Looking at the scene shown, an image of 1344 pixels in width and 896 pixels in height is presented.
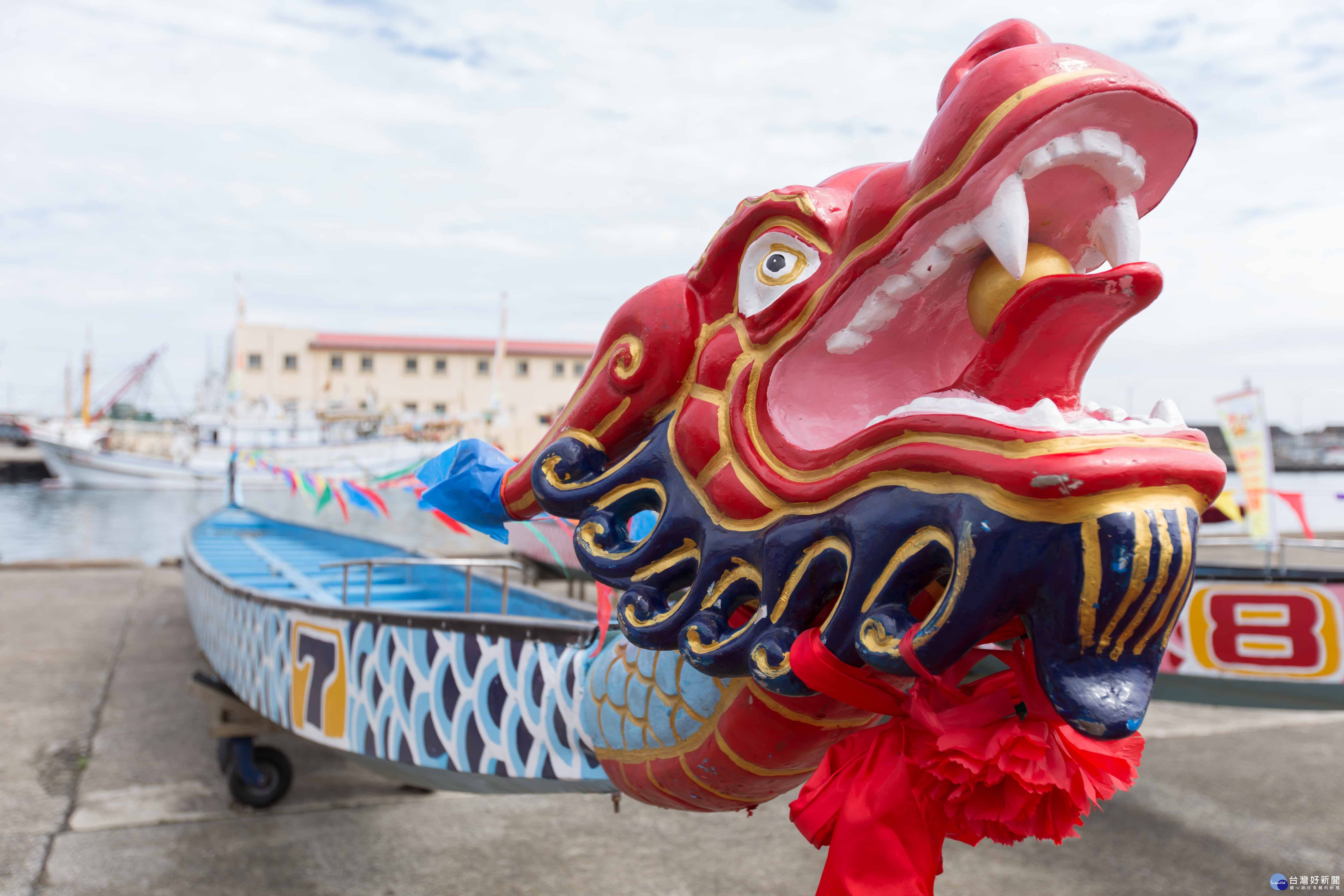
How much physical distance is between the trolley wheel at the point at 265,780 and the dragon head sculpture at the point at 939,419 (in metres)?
3.20

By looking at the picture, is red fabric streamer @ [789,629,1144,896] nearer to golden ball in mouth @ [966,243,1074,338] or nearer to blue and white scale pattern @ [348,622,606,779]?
golden ball in mouth @ [966,243,1074,338]

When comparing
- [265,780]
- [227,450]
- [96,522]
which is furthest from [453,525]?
[227,450]

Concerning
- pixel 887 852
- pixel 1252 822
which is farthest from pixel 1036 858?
pixel 887 852

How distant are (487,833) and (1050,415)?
340cm

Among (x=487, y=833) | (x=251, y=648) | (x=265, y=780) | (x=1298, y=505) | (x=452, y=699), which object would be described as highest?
(x=1298, y=505)

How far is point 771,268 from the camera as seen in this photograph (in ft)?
3.99

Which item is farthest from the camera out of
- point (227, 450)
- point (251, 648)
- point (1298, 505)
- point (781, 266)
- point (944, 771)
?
point (227, 450)

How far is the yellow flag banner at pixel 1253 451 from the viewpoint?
561cm

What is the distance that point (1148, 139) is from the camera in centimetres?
92

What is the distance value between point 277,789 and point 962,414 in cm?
383

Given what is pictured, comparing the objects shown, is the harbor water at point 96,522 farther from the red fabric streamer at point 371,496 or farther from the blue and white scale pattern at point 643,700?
the blue and white scale pattern at point 643,700

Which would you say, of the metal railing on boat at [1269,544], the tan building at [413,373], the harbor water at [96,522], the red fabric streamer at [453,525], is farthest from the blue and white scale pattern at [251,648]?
the tan building at [413,373]

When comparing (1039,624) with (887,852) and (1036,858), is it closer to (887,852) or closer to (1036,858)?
(887,852)

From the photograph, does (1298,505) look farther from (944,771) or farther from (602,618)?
(944,771)
